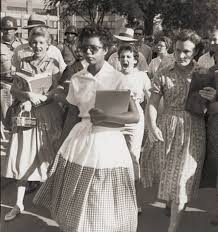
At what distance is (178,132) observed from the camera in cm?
336

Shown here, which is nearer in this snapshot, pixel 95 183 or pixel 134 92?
pixel 95 183

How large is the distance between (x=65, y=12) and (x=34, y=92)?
0.99m

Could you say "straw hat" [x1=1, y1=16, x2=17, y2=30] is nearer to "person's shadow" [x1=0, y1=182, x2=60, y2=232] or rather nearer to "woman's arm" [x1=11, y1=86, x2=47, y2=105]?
"woman's arm" [x1=11, y1=86, x2=47, y2=105]

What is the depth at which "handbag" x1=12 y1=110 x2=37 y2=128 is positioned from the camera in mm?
3799

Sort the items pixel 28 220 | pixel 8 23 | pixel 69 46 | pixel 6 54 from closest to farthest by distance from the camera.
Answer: pixel 28 220 → pixel 6 54 → pixel 8 23 → pixel 69 46

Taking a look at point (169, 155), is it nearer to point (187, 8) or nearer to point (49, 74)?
point (49, 74)

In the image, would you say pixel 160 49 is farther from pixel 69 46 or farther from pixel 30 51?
pixel 30 51

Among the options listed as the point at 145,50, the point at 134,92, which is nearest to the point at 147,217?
the point at 134,92

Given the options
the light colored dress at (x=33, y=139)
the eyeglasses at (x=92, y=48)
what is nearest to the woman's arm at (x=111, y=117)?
the eyeglasses at (x=92, y=48)

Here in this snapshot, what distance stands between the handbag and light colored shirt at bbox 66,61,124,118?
0.91 meters

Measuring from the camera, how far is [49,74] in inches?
152

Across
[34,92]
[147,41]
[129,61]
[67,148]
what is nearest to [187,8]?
[129,61]

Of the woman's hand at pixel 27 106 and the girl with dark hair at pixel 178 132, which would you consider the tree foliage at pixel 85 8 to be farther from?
the girl with dark hair at pixel 178 132

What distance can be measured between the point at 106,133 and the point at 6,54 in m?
2.06
